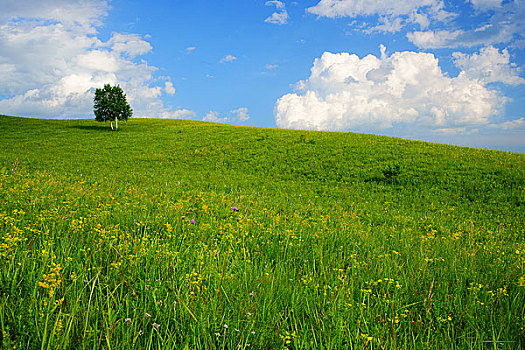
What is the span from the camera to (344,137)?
26.4 meters

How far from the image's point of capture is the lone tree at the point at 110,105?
50.6 metres

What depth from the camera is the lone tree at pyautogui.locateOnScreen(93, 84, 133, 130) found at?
50.6m

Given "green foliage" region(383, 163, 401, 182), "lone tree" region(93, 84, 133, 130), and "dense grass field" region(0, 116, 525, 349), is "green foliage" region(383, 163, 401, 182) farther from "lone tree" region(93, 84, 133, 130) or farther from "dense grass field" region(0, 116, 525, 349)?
"lone tree" region(93, 84, 133, 130)

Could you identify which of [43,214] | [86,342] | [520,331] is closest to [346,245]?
[520,331]

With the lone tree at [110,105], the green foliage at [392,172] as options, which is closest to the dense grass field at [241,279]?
the green foliage at [392,172]

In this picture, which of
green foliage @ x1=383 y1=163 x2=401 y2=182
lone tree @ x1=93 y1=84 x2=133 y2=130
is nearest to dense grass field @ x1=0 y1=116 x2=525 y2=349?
green foliage @ x1=383 y1=163 x2=401 y2=182

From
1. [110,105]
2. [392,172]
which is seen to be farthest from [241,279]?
[110,105]

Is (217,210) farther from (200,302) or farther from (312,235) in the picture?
(200,302)

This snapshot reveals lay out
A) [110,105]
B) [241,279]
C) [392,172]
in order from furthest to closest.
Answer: [110,105] < [392,172] < [241,279]

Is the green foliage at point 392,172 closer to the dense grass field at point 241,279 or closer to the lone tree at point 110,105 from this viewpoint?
the dense grass field at point 241,279

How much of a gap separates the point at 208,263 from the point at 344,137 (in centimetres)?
2510

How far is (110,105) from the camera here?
50406 mm

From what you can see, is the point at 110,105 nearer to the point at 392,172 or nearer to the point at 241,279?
the point at 392,172

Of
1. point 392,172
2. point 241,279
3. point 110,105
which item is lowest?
point 241,279
